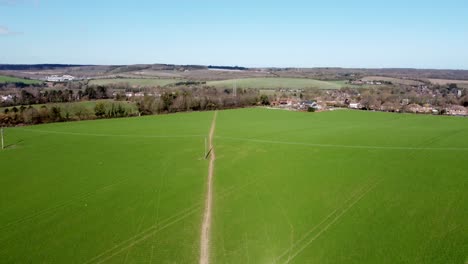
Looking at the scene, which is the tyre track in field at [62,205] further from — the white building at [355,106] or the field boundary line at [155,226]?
the white building at [355,106]

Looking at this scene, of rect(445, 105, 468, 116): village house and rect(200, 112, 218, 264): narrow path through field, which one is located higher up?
rect(445, 105, 468, 116): village house

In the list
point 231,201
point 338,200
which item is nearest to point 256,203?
point 231,201

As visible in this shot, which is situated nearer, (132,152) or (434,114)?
(132,152)

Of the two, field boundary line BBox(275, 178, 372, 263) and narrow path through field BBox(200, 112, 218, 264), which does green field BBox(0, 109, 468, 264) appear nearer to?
field boundary line BBox(275, 178, 372, 263)

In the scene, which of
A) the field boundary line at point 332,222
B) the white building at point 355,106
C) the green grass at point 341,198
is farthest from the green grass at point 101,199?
the white building at point 355,106

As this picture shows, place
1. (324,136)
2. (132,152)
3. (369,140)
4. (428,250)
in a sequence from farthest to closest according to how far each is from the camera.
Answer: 1. (324,136)
2. (369,140)
3. (132,152)
4. (428,250)

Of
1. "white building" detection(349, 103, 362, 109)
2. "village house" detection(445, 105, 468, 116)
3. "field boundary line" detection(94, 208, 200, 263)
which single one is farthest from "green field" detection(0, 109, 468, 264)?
"white building" detection(349, 103, 362, 109)

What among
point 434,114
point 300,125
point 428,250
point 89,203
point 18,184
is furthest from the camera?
point 434,114

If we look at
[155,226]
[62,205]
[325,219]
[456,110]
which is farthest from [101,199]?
[456,110]

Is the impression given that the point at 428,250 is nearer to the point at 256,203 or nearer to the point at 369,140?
the point at 256,203
